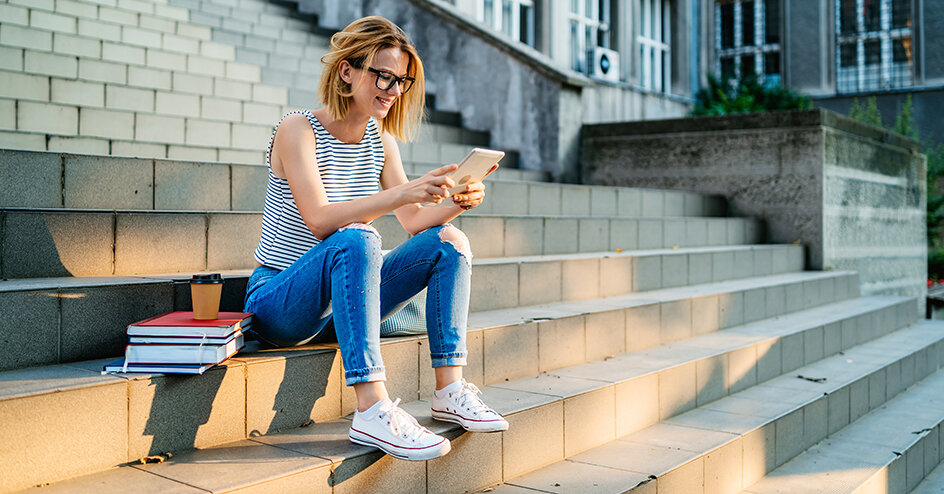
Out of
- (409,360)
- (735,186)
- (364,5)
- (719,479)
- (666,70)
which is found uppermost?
(666,70)

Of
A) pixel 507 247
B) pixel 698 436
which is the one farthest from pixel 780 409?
pixel 507 247

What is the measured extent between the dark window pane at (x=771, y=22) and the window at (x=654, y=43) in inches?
485

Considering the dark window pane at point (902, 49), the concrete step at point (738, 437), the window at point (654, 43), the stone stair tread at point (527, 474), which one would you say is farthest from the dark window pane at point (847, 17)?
the stone stair tread at point (527, 474)

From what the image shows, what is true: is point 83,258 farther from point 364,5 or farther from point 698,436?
point 364,5

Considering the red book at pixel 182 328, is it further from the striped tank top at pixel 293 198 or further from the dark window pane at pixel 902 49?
the dark window pane at pixel 902 49

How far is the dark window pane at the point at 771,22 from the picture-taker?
1145 inches

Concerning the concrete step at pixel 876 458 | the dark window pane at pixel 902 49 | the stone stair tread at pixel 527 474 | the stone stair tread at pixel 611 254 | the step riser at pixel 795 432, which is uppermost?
the dark window pane at pixel 902 49

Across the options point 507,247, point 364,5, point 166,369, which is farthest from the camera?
point 364,5

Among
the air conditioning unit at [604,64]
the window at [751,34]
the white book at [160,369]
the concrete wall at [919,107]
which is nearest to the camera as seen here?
the white book at [160,369]

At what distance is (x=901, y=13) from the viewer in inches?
1057

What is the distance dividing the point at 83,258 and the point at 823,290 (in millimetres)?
5554

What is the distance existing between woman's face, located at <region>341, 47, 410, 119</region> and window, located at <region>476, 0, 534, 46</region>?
10.6m

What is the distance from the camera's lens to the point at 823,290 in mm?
6434

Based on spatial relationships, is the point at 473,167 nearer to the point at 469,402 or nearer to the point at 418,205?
the point at 418,205
